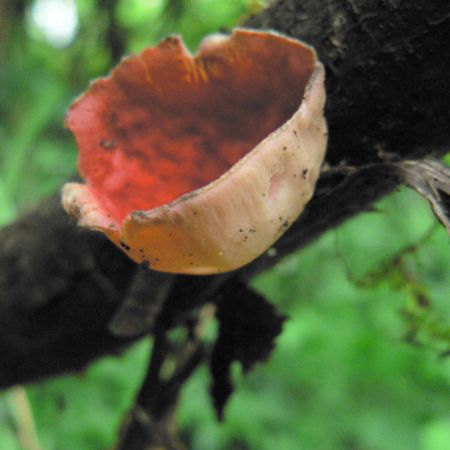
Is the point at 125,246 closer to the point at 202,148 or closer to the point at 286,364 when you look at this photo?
the point at 202,148

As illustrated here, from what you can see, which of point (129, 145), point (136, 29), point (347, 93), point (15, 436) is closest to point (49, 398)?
point (15, 436)

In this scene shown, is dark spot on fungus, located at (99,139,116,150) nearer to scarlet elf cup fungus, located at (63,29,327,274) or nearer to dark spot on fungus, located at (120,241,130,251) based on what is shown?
scarlet elf cup fungus, located at (63,29,327,274)

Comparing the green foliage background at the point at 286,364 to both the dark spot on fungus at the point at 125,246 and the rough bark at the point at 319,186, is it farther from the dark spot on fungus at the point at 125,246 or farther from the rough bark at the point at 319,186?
the dark spot on fungus at the point at 125,246

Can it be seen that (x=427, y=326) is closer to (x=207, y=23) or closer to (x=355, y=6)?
(x=355, y=6)

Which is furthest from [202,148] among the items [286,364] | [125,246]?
[286,364]

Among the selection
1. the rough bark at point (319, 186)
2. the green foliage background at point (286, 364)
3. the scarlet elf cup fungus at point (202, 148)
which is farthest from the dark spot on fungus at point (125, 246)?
the green foliage background at point (286, 364)

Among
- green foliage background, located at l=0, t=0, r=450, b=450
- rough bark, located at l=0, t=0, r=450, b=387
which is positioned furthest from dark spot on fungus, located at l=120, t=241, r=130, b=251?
green foliage background, located at l=0, t=0, r=450, b=450

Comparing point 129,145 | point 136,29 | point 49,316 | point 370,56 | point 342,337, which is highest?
point 370,56
